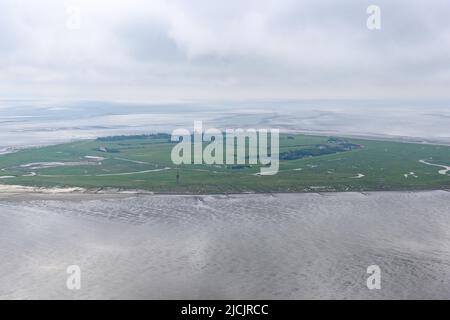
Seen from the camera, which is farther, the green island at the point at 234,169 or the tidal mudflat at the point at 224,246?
the green island at the point at 234,169

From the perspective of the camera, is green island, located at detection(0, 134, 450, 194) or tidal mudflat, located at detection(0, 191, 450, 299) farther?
green island, located at detection(0, 134, 450, 194)

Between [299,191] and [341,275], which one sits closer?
[341,275]

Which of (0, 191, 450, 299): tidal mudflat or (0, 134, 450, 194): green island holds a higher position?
(0, 134, 450, 194): green island

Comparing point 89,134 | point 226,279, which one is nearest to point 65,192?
point 226,279
